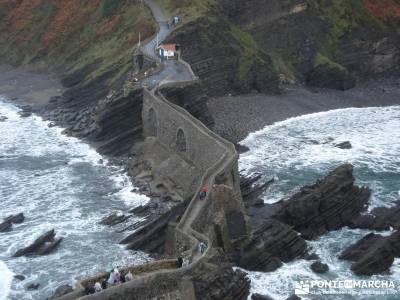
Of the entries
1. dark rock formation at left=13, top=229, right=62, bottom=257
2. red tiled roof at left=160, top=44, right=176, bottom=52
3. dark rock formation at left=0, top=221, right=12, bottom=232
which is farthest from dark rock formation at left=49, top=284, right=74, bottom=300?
red tiled roof at left=160, top=44, right=176, bottom=52

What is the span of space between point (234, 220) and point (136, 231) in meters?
6.73

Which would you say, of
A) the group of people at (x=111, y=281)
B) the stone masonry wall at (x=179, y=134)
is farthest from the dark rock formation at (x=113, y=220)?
the group of people at (x=111, y=281)

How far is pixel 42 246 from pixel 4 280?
433 cm

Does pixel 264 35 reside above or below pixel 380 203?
above

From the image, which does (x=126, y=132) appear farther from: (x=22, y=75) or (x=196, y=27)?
(x=22, y=75)

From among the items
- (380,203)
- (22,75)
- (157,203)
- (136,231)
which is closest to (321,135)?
(380,203)

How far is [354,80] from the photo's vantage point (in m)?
82.0

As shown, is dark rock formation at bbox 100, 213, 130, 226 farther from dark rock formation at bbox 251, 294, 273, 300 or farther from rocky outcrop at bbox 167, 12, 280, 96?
rocky outcrop at bbox 167, 12, 280, 96

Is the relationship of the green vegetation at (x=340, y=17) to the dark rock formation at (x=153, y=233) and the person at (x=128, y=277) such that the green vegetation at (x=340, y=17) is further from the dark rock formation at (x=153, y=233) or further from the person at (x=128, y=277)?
the person at (x=128, y=277)

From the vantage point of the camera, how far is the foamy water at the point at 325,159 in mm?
39406

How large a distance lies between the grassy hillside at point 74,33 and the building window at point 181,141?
19.3 metres

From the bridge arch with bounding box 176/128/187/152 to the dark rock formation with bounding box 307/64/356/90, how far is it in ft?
104

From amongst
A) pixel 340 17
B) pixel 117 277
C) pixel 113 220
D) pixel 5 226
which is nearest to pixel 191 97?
pixel 113 220

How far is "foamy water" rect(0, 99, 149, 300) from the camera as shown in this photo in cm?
4072
